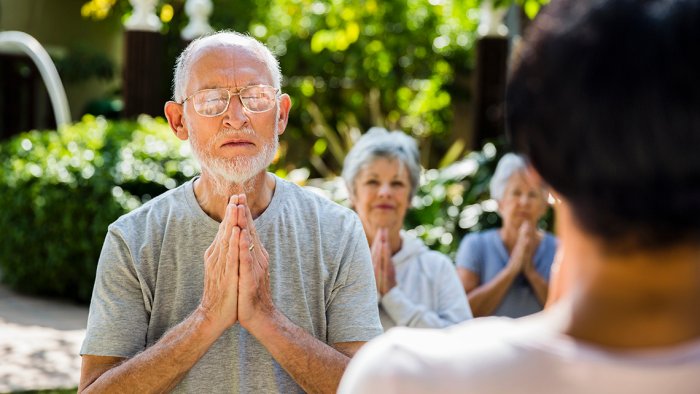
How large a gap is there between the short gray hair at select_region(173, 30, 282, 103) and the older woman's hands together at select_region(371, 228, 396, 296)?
1.61m

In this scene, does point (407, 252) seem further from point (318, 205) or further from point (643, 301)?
point (643, 301)

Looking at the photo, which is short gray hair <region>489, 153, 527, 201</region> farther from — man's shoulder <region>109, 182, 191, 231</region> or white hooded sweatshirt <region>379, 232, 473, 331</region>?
man's shoulder <region>109, 182, 191, 231</region>

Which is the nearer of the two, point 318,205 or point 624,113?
point 624,113

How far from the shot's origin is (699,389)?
1.20m

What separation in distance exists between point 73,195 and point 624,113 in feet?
25.3

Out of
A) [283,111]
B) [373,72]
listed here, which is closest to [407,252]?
[283,111]

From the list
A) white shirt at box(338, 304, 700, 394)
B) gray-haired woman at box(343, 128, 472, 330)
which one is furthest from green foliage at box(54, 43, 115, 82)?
white shirt at box(338, 304, 700, 394)

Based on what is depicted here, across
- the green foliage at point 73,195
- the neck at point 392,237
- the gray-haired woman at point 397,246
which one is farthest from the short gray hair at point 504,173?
the green foliage at point 73,195

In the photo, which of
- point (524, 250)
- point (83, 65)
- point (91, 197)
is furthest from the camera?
point (83, 65)

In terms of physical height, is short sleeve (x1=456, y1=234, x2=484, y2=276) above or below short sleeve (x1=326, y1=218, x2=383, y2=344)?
above

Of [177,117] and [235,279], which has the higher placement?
[177,117]

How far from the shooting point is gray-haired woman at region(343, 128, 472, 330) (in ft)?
13.9

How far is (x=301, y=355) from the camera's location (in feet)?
7.95

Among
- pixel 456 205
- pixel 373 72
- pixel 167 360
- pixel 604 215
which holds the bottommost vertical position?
pixel 167 360
